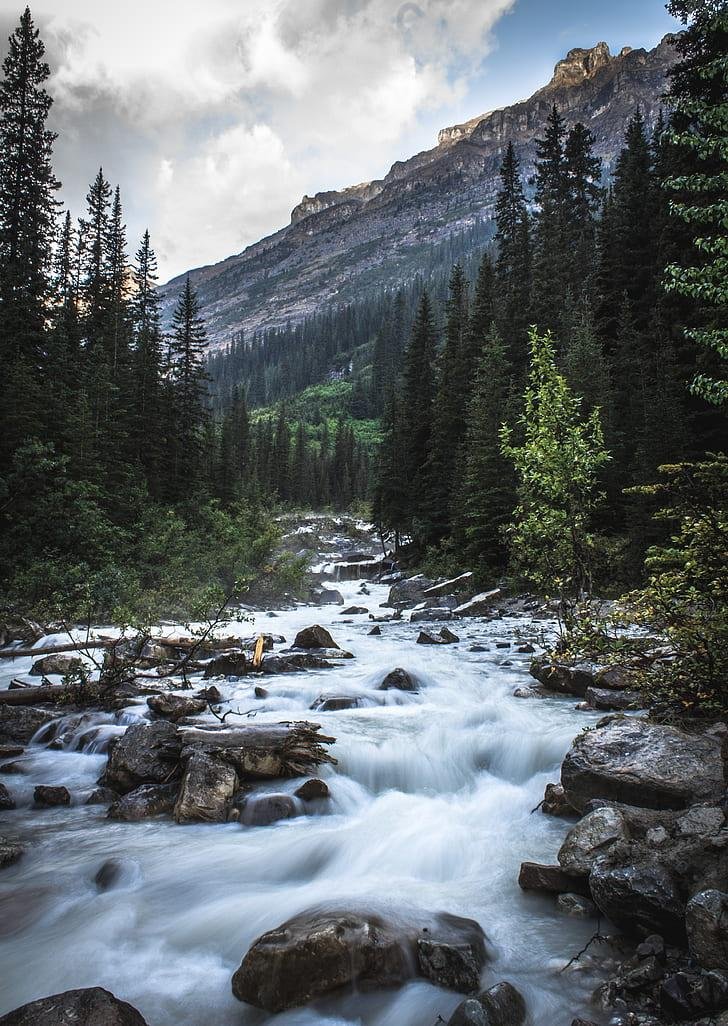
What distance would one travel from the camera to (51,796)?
7.35m

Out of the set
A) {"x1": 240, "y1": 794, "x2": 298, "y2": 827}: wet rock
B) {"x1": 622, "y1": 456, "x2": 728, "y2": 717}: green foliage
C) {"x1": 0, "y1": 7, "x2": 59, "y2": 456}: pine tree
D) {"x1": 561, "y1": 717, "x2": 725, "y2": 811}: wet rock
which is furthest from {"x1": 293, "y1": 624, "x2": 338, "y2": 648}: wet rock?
{"x1": 0, "y1": 7, "x2": 59, "y2": 456}: pine tree

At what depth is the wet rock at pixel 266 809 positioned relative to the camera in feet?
22.5

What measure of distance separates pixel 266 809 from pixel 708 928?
16.6ft

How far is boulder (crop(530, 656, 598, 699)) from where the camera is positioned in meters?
10.5

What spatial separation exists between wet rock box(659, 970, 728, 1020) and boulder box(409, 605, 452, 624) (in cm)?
1838

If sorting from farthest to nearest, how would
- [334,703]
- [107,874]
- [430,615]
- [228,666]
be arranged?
1. [430,615]
2. [228,666]
3. [334,703]
4. [107,874]

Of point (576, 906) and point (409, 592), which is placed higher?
point (576, 906)

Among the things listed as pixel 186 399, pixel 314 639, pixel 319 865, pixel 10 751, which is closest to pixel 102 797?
pixel 10 751

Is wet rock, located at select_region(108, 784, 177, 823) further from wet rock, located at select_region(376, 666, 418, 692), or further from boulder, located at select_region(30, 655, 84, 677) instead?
boulder, located at select_region(30, 655, 84, 677)

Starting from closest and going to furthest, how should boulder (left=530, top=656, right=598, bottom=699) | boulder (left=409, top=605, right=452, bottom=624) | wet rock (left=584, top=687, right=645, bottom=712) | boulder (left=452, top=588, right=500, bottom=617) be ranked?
→ wet rock (left=584, top=687, right=645, bottom=712)
boulder (left=530, top=656, right=598, bottom=699)
boulder (left=409, top=605, right=452, bottom=624)
boulder (left=452, top=588, right=500, bottom=617)

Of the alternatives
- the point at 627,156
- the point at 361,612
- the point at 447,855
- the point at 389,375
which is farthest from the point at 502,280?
the point at 389,375

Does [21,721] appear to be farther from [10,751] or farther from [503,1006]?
[503,1006]

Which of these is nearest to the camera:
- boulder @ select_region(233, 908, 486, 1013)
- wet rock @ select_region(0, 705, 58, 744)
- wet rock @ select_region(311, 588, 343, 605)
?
boulder @ select_region(233, 908, 486, 1013)

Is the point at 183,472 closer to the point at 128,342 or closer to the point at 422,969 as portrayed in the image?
the point at 128,342
